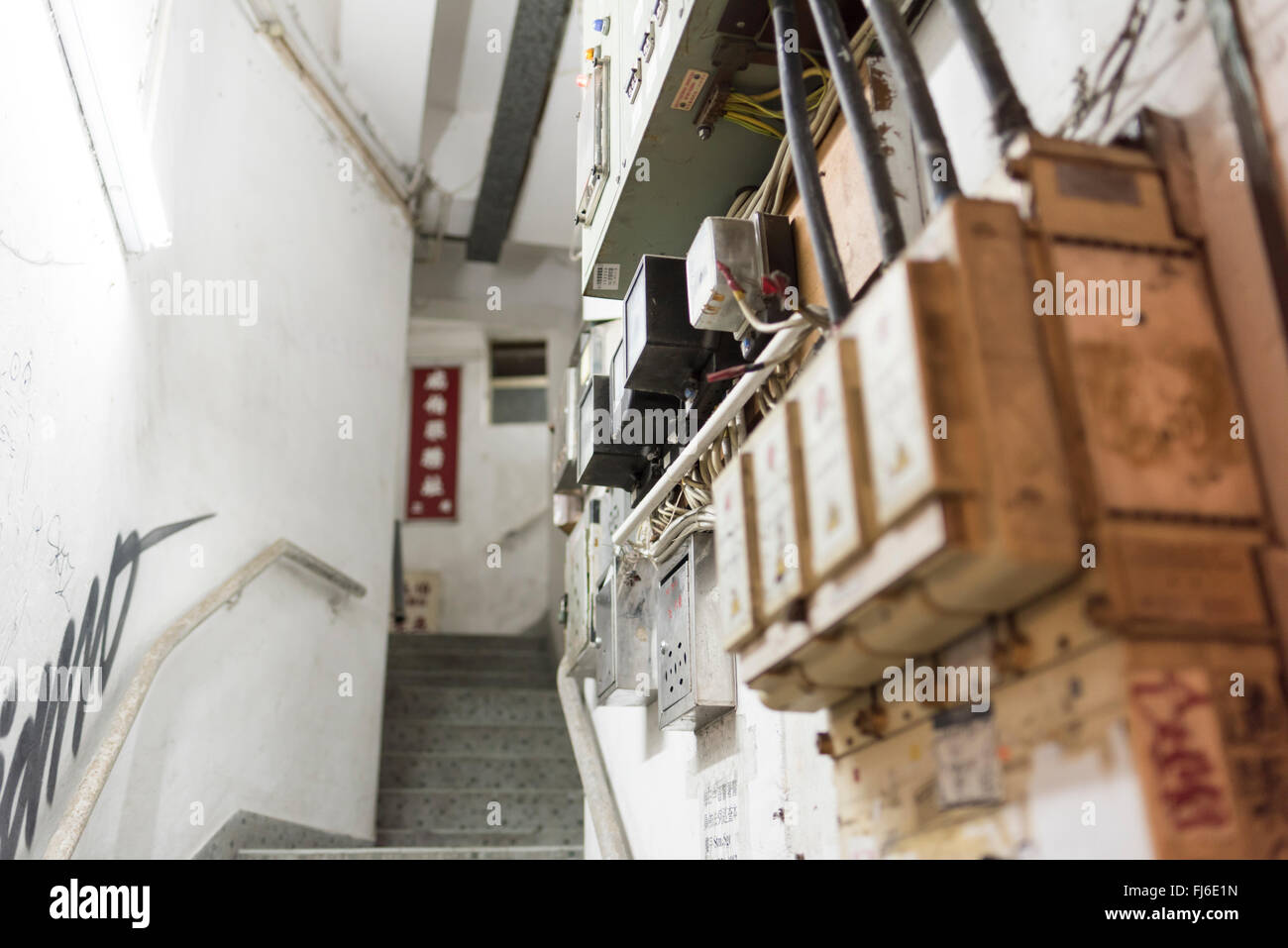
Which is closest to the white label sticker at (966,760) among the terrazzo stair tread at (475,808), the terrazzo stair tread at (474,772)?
the terrazzo stair tread at (475,808)

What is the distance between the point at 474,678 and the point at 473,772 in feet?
4.05

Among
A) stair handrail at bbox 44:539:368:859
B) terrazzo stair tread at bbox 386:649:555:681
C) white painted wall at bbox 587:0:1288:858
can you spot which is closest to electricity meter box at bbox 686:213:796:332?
white painted wall at bbox 587:0:1288:858

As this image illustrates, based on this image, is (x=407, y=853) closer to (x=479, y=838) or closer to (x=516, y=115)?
(x=479, y=838)

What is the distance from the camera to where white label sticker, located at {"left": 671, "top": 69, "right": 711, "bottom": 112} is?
78.9 inches

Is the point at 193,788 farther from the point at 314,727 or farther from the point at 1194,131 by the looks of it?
the point at 1194,131

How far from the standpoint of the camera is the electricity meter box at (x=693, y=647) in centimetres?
232

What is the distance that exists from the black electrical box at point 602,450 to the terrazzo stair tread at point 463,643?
406 cm

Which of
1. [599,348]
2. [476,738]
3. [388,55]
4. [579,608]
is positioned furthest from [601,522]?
[388,55]

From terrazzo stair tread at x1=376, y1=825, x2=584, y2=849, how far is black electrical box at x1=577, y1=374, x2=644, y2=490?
2.28 meters

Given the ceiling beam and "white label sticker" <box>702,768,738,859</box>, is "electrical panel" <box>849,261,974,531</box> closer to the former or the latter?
"white label sticker" <box>702,768,738,859</box>

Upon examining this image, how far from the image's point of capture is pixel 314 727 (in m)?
4.28

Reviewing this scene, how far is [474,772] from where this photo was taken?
16.6 feet
